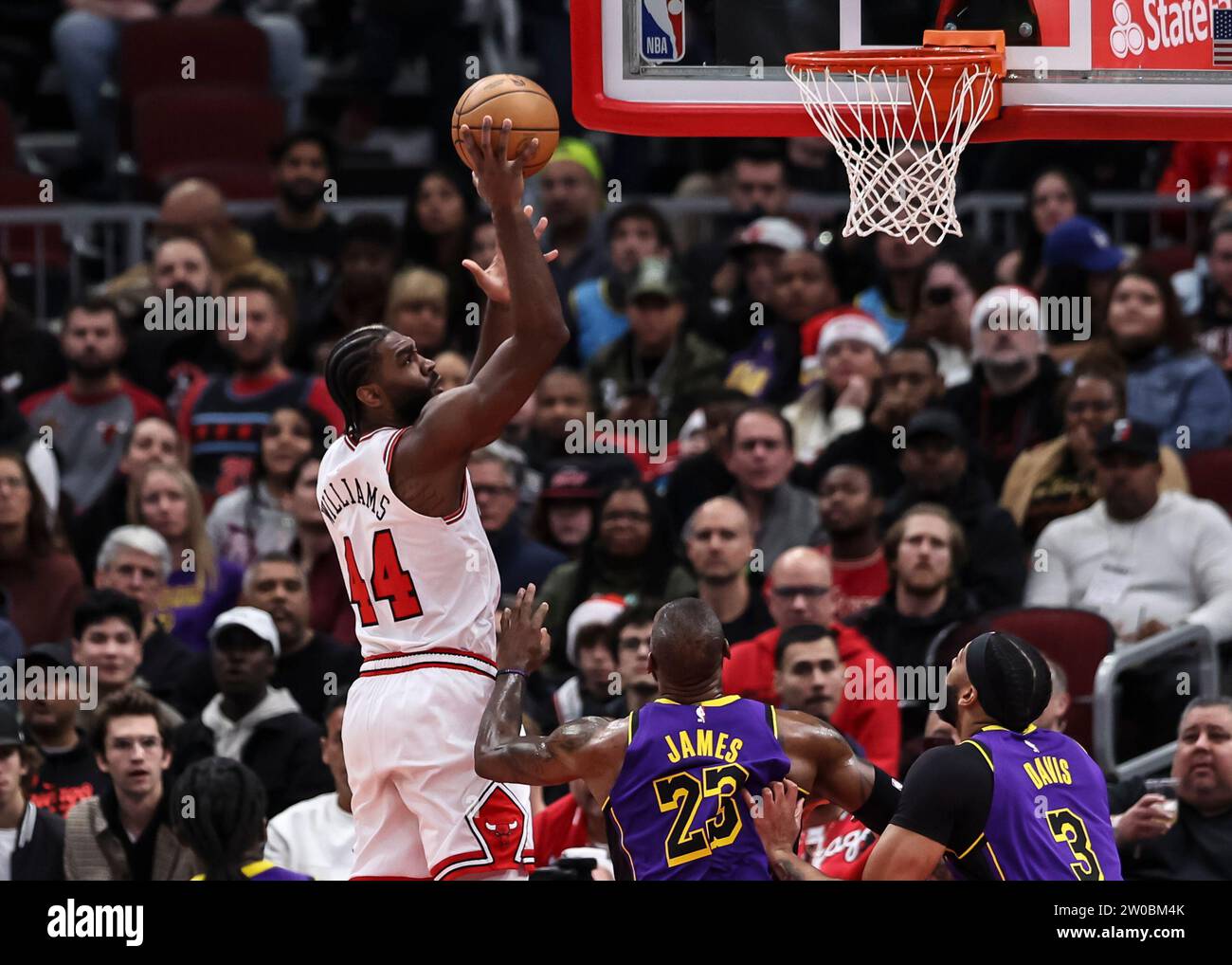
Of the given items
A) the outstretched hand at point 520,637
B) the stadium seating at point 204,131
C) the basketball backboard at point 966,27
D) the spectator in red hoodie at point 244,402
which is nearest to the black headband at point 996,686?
the outstretched hand at point 520,637

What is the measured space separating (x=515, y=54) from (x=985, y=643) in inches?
366

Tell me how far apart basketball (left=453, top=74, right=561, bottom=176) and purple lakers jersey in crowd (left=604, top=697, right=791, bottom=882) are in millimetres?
1608

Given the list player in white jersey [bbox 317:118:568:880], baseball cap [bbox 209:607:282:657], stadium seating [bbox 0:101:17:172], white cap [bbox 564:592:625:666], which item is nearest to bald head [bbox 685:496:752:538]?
white cap [bbox 564:592:625:666]

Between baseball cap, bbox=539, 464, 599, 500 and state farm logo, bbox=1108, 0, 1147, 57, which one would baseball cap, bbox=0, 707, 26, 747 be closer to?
baseball cap, bbox=539, 464, 599, 500

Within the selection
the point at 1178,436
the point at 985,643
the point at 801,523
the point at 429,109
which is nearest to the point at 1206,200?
the point at 1178,436

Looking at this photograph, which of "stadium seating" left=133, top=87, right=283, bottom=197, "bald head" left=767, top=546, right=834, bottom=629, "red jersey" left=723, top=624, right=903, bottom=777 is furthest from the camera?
"stadium seating" left=133, top=87, right=283, bottom=197

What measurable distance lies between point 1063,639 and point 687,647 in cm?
350

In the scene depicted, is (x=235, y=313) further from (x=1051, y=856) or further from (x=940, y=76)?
(x=1051, y=856)

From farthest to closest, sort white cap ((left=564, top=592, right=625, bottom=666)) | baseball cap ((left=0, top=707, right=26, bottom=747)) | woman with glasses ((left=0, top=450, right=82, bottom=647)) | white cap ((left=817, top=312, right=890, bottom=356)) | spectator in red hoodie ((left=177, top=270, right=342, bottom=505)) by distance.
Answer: spectator in red hoodie ((left=177, top=270, right=342, bottom=505)), white cap ((left=817, top=312, right=890, bottom=356)), woman with glasses ((left=0, top=450, right=82, bottom=647)), white cap ((left=564, top=592, right=625, bottom=666)), baseball cap ((left=0, top=707, right=26, bottom=747))

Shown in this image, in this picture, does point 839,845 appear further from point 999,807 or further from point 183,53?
point 183,53

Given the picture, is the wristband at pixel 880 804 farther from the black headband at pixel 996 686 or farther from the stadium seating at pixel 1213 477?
the stadium seating at pixel 1213 477

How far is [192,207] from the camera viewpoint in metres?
12.8

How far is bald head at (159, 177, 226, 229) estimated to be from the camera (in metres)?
12.8

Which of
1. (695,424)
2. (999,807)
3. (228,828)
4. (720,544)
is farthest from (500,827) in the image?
(695,424)
